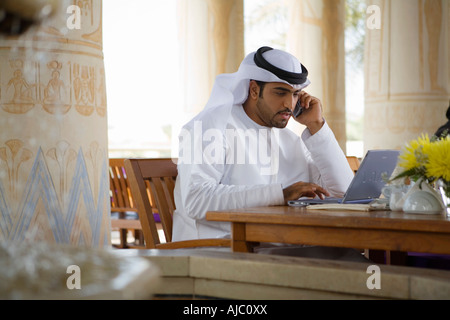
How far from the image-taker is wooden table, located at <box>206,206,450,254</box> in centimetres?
225

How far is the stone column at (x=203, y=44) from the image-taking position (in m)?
7.11

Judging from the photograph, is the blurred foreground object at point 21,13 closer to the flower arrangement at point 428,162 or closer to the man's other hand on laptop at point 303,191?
the flower arrangement at point 428,162

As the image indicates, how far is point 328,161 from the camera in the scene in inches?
142

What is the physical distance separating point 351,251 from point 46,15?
2689 mm

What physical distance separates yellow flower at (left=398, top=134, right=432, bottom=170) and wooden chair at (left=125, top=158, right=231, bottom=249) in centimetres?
80

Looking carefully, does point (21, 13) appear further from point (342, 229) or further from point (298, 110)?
point (298, 110)

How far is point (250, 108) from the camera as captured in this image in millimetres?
3629

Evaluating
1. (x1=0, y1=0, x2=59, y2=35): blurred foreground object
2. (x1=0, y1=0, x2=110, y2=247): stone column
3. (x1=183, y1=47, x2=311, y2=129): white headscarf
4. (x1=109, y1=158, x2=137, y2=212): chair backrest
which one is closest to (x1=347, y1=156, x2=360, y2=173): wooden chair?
(x1=183, y1=47, x2=311, y2=129): white headscarf

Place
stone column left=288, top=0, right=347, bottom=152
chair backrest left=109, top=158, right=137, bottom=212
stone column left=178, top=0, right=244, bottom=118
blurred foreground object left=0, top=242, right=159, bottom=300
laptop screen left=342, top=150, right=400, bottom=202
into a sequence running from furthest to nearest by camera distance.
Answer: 1. stone column left=288, top=0, right=347, bottom=152
2. stone column left=178, top=0, right=244, bottom=118
3. chair backrest left=109, top=158, right=137, bottom=212
4. laptop screen left=342, top=150, right=400, bottom=202
5. blurred foreground object left=0, top=242, right=159, bottom=300

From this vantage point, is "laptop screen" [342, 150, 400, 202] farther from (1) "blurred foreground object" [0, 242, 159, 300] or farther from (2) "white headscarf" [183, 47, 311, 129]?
(1) "blurred foreground object" [0, 242, 159, 300]

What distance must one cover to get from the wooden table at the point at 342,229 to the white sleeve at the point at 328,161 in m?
0.92

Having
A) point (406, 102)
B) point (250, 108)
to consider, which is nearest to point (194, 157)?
point (250, 108)

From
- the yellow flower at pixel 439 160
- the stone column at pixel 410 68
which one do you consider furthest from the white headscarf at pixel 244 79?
the stone column at pixel 410 68

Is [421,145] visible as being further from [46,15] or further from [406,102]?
[406,102]
